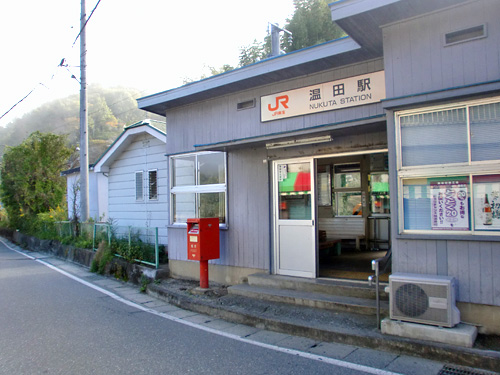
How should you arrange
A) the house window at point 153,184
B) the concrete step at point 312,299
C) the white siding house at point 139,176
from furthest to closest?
the house window at point 153,184, the white siding house at point 139,176, the concrete step at point 312,299

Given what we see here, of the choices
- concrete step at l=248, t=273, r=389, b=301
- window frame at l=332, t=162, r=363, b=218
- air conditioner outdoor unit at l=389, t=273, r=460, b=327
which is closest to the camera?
air conditioner outdoor unit at l=389, t=273, r=460, b=327

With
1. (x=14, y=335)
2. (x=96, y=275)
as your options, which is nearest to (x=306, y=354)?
(x=14, y=335)

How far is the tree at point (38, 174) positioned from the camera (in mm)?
20750

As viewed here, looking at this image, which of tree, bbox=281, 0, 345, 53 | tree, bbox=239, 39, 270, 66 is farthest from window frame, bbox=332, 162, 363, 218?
tree, bbox=239, 39, 270, 66

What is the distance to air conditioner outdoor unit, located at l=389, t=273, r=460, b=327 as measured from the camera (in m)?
4.52

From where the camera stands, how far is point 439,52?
4.99m

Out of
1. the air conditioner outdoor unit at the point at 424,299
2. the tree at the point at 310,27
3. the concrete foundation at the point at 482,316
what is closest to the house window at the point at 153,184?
the air conditioner outdoor unit at the point at 424,299

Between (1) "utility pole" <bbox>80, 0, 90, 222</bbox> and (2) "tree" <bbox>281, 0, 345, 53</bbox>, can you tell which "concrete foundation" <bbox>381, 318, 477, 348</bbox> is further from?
(2) "tree" <bbox>281, 0, 345, 53</bbox>

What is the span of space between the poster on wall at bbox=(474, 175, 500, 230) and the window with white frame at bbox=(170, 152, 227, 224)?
499 cm

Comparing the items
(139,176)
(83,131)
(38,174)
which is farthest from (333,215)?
(38,174)

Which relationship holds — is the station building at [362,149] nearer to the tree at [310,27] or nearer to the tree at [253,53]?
the tree at [310,27]

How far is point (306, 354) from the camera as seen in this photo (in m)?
4.79

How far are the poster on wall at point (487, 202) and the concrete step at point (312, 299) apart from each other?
1749mm

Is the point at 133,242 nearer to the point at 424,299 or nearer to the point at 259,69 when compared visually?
the point at 259,69
